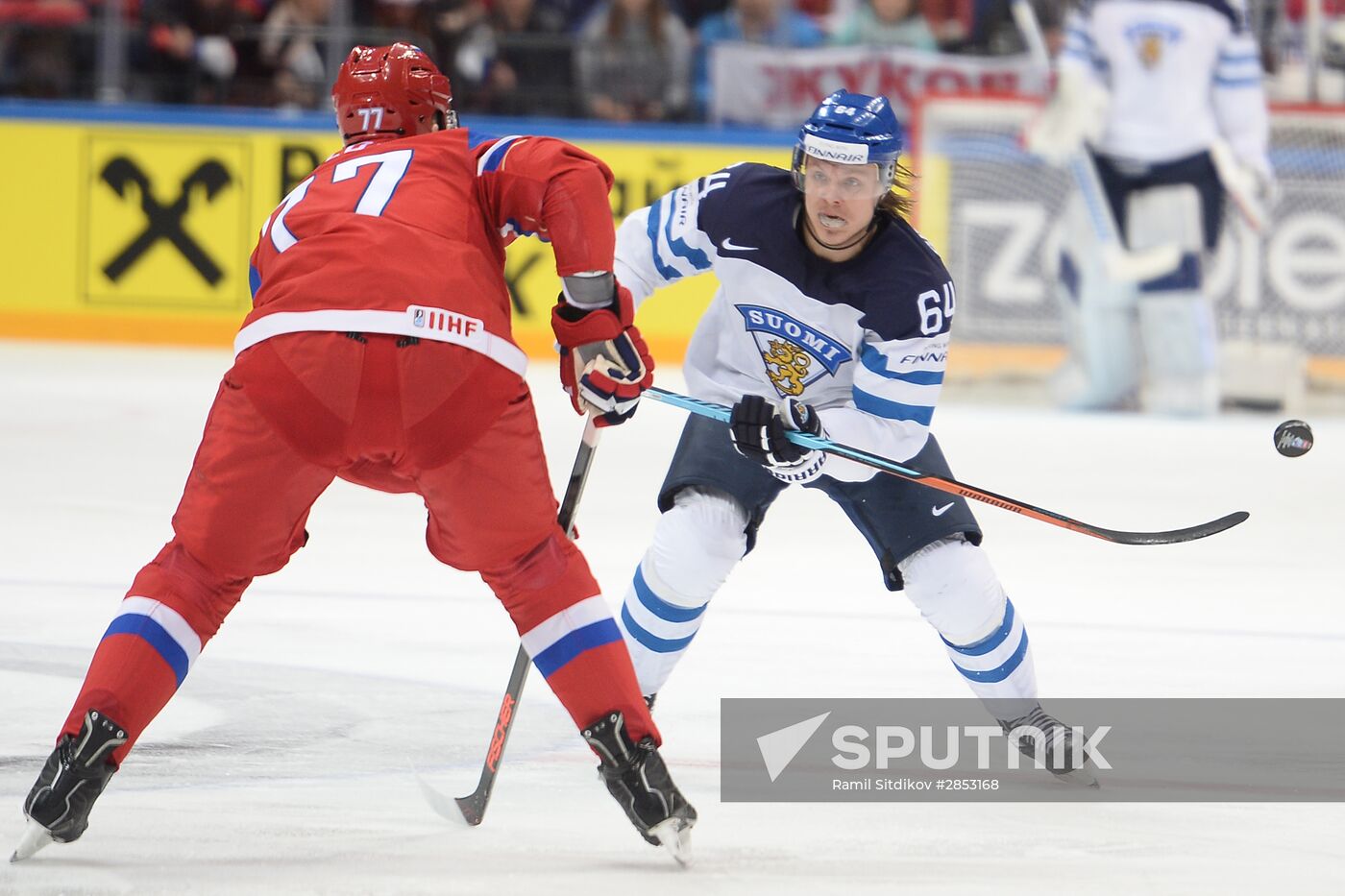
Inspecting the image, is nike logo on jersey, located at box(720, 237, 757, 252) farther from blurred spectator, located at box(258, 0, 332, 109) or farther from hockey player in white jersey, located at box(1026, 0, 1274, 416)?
blurred spectator, located at box(258, 0, 332, 109)

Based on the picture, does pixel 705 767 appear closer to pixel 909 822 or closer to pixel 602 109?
pixel 909 822

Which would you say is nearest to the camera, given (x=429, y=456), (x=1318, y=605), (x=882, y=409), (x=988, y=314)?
(x=429, y=456)

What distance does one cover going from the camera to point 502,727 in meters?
2.85

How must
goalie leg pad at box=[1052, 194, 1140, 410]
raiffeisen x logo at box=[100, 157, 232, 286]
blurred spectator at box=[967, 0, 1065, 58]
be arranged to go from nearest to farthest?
goalie leg pad at box=[1052, 194, 1140, 410] → blurred spectator at box=[967, 0, 1065, 58] → raiffeisen x logo at box=[100, 157, 232, 286]

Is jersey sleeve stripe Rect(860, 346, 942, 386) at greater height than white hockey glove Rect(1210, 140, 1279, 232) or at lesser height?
greater


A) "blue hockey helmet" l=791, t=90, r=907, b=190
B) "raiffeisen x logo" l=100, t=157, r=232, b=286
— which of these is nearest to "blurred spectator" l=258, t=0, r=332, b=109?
"raiffeisen x logo" l=100, t=157, r=232, b=286

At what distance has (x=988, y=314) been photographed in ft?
28.6

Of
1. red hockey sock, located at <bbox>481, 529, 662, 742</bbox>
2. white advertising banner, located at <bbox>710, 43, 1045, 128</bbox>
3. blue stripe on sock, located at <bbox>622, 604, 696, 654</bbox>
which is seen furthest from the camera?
white advertising banner, located at <bbox>710, 43, 1045, 128</bbox>

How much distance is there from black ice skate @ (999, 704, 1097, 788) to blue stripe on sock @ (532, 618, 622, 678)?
93 centimetres

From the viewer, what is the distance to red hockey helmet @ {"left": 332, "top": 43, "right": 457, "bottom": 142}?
2.79m

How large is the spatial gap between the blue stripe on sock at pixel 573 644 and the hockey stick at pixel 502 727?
0.46 ft

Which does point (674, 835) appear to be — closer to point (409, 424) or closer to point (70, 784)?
point (409, 424)

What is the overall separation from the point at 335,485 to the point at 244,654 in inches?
87.1

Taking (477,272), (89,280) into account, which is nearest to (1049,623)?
(477,272)
